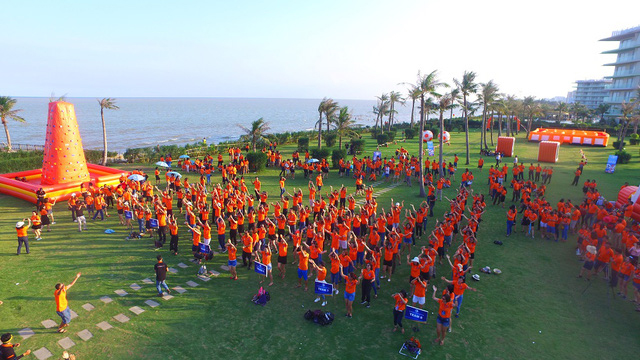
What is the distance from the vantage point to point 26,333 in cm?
860

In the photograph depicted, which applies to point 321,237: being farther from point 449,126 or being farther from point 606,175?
point 449,126

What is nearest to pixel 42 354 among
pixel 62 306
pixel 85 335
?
pixel 85 335

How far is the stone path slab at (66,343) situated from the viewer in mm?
8211

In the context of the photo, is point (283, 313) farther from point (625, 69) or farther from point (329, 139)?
point (625, 69)

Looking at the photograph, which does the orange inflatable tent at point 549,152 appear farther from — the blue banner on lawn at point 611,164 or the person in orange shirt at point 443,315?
the person in orange shirt at point 443,315

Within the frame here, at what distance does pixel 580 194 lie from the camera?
21375 millimetres

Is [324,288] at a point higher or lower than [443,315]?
lower

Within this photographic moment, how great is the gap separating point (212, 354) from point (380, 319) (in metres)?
4.40

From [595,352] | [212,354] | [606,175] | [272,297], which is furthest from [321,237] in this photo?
[606,175]

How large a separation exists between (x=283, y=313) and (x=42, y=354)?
18.4 ft

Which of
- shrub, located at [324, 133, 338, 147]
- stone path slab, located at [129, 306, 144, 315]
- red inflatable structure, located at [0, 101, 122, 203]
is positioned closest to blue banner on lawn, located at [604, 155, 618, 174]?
shrub, located at [324, 133, 338, 147]

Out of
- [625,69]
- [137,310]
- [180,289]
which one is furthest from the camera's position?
[625,69]

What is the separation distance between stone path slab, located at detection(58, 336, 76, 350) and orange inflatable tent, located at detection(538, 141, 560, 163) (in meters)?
35.6

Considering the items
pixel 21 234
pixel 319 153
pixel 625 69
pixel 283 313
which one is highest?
pixel 625 69
